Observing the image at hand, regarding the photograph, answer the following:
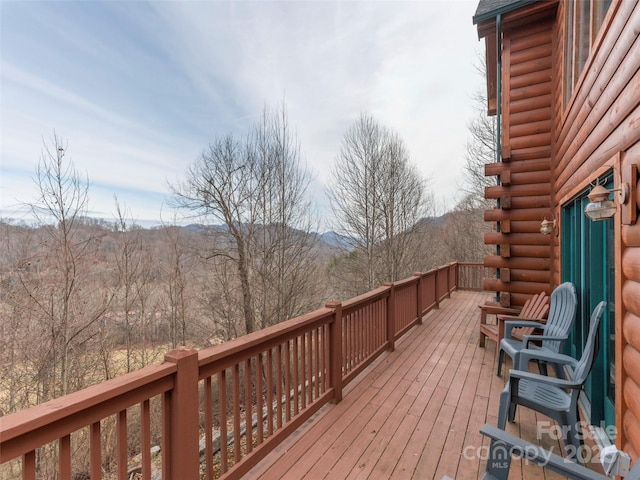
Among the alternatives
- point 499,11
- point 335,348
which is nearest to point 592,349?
point 335,348

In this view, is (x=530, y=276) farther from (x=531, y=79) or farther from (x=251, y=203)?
(x=251, y=203)

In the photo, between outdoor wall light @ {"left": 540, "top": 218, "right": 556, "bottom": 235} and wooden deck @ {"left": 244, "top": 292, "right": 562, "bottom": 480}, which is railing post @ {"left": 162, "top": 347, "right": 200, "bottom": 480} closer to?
wooden deck @ {"left": 244, "top": 292, "right": 562, "bottom": 480}

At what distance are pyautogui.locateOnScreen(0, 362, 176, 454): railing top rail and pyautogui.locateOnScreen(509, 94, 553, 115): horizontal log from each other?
5.93 metres

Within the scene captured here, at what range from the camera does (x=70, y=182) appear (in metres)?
6.20

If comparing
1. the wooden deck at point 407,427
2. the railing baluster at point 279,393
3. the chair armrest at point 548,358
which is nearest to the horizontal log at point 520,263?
the wooden deck at point 407,427

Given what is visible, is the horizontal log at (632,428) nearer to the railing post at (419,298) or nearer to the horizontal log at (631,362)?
the horizontal log at (631,362)

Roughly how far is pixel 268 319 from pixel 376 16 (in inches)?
376

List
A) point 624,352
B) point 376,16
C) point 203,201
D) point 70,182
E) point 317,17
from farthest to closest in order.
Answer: point 203,201
point 317,17
point 376,16
point 70,182
point 624,352

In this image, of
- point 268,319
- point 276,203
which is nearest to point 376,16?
point 276,203

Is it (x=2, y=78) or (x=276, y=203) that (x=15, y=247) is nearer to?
(x=2, y=78)

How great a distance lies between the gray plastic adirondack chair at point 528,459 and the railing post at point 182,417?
162 centimetres

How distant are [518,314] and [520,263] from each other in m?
0.83

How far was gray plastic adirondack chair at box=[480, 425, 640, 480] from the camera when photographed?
4.22 feet

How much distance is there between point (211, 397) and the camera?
1.79m
